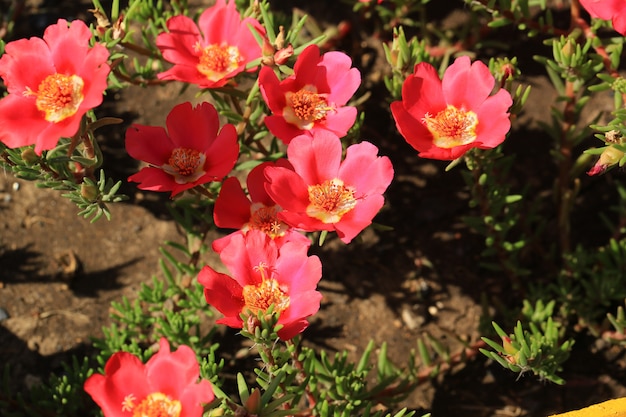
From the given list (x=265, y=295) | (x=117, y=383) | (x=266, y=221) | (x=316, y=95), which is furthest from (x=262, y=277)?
(x=316, y=95)

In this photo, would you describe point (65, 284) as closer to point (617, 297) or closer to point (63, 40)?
point (63, 40)

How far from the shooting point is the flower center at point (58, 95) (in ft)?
6.79

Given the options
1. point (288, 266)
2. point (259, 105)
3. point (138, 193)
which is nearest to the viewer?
point (288, 266)

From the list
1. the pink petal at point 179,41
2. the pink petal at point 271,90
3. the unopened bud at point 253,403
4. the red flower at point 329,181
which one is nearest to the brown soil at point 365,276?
the pink petal at point 179,41

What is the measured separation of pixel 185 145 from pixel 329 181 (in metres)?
0.47

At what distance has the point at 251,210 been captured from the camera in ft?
7.55

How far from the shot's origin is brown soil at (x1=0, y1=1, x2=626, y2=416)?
2844 mm

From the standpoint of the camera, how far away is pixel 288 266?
209 centimetres

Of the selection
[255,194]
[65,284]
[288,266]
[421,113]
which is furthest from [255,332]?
[65,284]

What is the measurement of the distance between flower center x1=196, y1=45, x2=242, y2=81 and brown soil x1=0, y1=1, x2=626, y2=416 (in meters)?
0.75

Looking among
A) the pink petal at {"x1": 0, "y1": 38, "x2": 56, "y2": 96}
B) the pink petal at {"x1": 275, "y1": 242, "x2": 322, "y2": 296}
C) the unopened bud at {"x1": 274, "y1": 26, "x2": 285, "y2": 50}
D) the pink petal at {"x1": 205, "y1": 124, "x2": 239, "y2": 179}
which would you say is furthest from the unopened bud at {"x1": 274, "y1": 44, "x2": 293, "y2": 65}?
the pink petal at {"x1": 0, "y1": 38, "x2": 56, "y2": 96}

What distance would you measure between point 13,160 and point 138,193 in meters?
0.93

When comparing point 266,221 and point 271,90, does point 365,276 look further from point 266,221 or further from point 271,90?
point 271,90

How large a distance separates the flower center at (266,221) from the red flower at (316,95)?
24 cm
